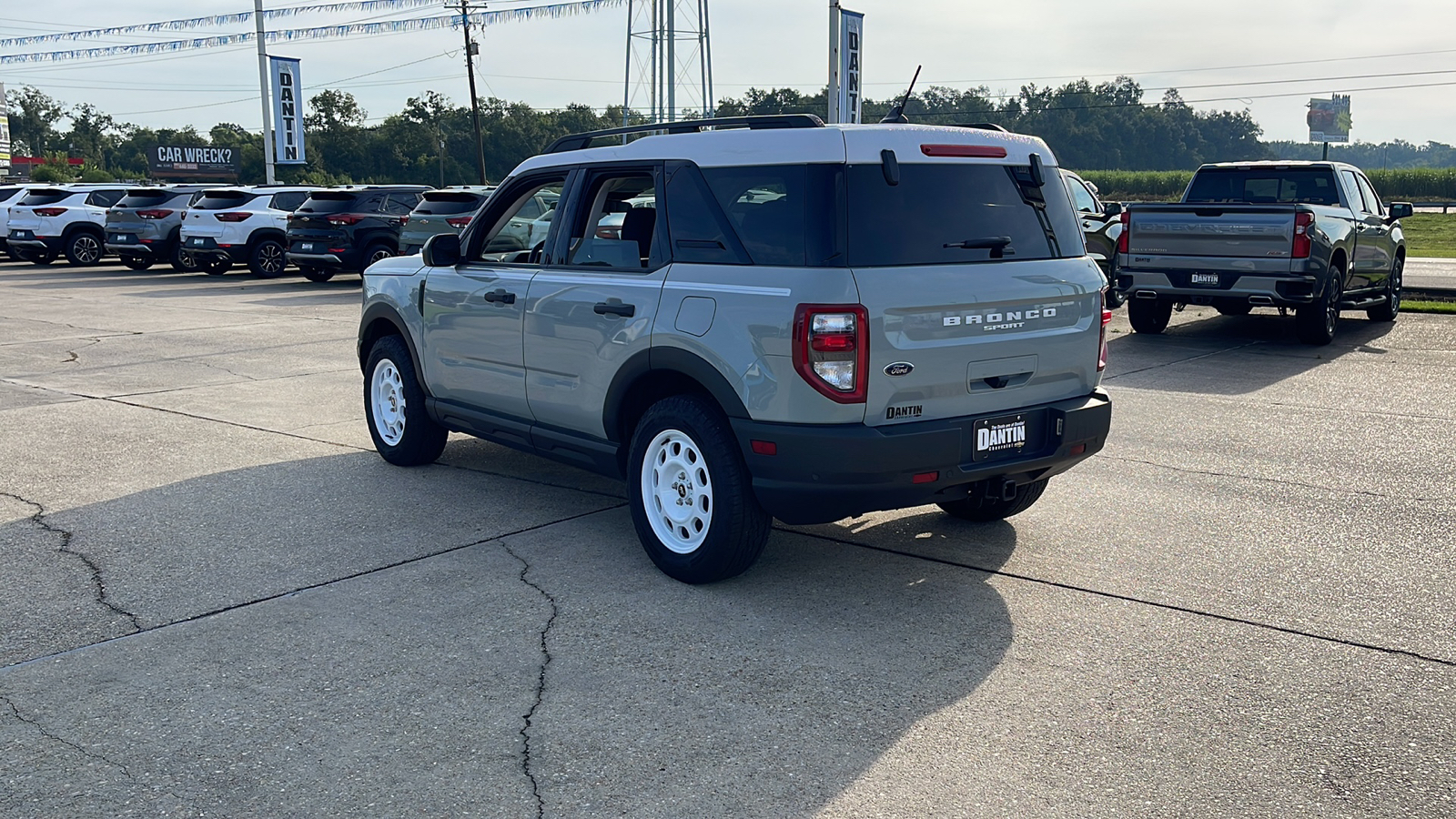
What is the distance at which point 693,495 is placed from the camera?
209 inches

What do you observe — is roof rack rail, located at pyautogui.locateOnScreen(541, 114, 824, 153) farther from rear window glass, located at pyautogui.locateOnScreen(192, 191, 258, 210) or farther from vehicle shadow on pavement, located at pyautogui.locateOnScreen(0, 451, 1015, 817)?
rear window glass, located at pyautogui.locateOnScreen(192, 191, 258, 210)

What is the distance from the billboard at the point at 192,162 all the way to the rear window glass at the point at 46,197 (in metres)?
59.7

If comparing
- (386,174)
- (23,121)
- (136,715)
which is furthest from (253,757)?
(23,121)

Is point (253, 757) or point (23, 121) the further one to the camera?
point (23, 121)

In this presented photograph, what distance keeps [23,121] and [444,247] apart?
502 feet

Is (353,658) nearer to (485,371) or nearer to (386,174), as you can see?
(485,371)

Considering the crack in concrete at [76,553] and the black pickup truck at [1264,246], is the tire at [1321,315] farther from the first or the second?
the crack in concrete at [76,553]

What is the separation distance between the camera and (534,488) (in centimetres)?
704

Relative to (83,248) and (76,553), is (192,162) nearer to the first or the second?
(83,248)

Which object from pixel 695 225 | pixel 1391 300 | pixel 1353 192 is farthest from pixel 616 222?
pixel 1391 300

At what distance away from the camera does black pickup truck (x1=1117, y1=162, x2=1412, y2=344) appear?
12.6 m

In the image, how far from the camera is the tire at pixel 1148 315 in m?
14.6

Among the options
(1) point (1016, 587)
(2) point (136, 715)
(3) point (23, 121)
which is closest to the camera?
(2) point (136, 715)

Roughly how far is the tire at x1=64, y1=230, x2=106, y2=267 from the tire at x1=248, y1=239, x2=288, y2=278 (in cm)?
640
